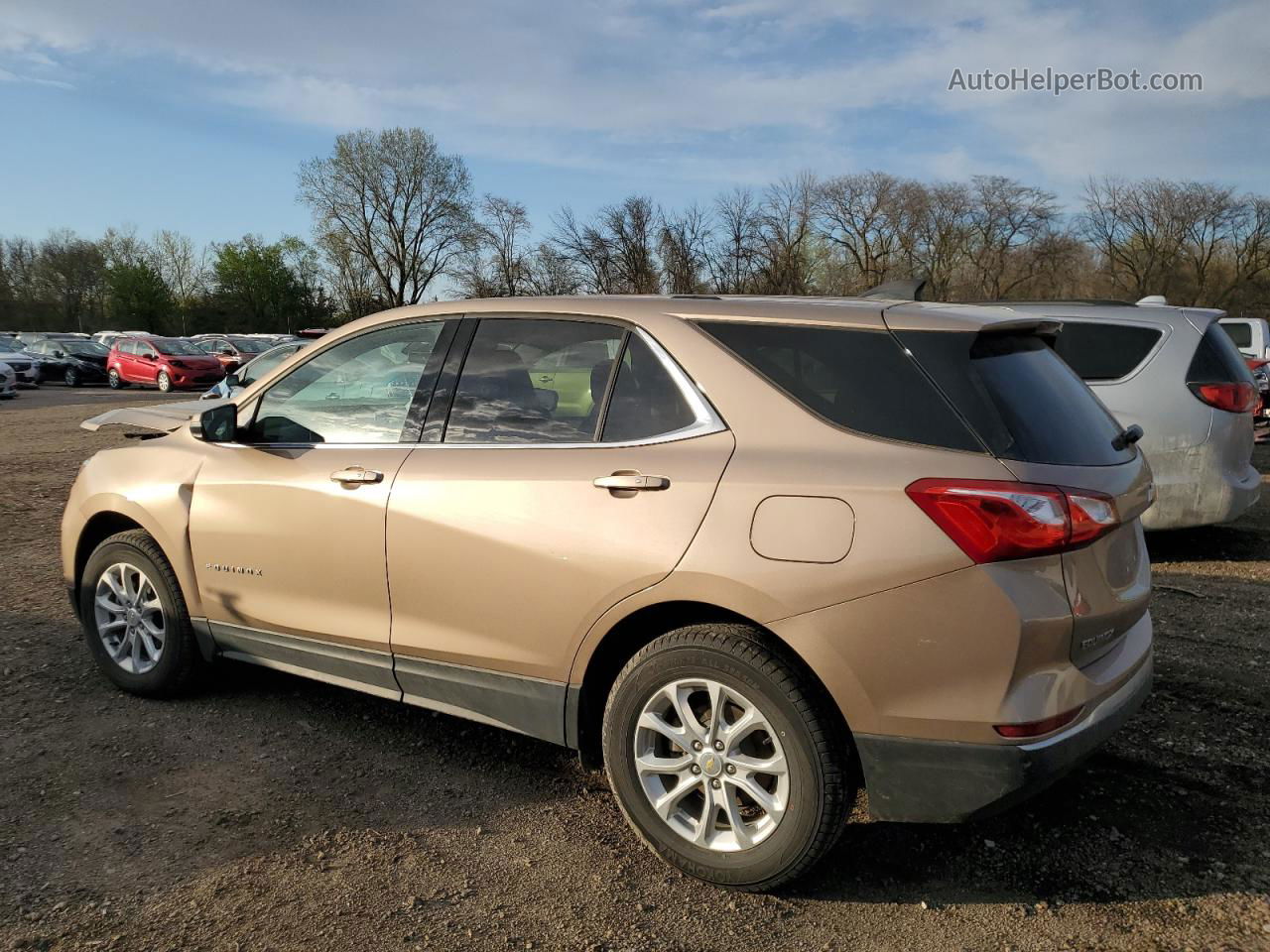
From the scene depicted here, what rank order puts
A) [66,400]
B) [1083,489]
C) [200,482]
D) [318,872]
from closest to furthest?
[1083,489]
[318,872]
[200,482]
[66,400]

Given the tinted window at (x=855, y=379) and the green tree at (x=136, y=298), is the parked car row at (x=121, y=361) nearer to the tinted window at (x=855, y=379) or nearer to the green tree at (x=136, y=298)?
the tinted window at (x=855, y=379)

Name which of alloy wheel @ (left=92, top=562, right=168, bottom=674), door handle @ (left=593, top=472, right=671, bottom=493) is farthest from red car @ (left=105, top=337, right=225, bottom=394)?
door handle @ (left=593, top=472, right=671, bottom=493)

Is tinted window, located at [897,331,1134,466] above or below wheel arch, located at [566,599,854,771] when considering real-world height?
above

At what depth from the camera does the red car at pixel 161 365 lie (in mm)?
29625

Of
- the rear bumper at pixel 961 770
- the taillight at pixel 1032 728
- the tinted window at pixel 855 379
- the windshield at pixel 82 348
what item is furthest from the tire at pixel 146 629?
the windshield at pixel 82 348

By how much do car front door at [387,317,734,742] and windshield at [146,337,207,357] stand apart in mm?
29932

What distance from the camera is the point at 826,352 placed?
2771 millimetres

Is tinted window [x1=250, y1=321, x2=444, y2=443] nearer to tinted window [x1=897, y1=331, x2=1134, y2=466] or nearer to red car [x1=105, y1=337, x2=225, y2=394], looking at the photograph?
tinted window [x1=897, y1=331, x2=1134, y2=466]

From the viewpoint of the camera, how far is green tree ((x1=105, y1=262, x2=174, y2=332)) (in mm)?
68375

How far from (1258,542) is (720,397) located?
6.16 m

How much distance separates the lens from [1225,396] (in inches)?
246

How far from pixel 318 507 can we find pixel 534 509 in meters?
1.03

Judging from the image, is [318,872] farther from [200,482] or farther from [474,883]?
[200,482]

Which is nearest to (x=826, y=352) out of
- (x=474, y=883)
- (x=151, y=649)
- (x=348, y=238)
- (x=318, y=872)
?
(x=474, y=883)
